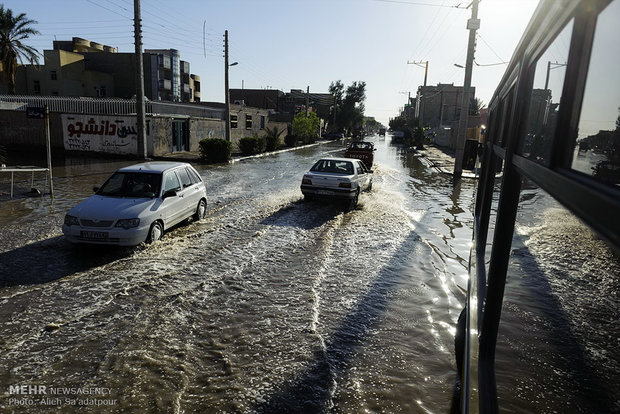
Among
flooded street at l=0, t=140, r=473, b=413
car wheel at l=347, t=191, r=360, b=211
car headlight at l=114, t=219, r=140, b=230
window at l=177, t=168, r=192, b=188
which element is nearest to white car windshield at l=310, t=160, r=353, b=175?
car wheel at l=347, t=191, r=360, b=211

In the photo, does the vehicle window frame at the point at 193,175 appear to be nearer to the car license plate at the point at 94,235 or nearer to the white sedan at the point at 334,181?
the car license plate at the point at 94,235

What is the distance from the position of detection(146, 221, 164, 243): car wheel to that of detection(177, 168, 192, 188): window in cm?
161

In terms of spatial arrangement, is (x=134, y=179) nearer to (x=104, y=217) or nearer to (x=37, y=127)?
(x=104, y=217)

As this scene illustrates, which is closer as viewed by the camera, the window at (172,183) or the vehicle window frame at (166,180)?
the vehicle window frame at (166,180)

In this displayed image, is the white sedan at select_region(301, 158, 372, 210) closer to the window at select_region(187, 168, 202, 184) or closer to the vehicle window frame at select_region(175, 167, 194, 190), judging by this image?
the window at select_region(187, 168, 202, 184)

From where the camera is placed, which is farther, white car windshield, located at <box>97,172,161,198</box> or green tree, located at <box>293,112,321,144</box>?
green tree, located at <box>293,112,321,144</box>

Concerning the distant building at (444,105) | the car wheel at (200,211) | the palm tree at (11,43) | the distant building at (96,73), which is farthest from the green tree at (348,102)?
the car wheel at (200,211)

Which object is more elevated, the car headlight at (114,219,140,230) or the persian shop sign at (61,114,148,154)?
the persian shop sign at (61,114,148,154)

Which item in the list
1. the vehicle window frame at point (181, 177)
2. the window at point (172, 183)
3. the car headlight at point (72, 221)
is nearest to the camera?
the car headlight at point (72, 221)

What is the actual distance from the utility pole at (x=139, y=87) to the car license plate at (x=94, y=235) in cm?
1725

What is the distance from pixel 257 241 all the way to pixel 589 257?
307 inches

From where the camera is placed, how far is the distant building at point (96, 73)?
5316 centimetres

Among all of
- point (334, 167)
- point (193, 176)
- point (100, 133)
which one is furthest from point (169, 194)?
point (100, 133)

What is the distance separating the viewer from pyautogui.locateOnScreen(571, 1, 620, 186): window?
3.48 feet
